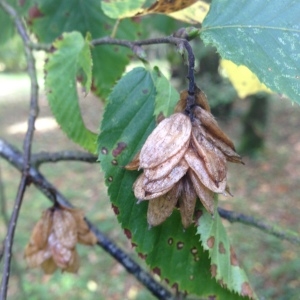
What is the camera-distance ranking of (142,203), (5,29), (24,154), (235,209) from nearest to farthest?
1. (142,203)
2. (24,154)
3. (5,29)
4. (235,209)

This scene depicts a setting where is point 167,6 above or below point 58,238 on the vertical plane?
above

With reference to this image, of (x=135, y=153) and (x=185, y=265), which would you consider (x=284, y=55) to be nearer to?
(x=135, y=153)

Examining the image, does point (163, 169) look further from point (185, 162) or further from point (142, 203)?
point (142, 203)

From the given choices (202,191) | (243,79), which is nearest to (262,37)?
(202,191)

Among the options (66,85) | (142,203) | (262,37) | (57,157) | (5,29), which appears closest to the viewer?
(262,37)

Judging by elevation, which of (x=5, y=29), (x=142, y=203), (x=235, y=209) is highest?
(x=142, y=203)
